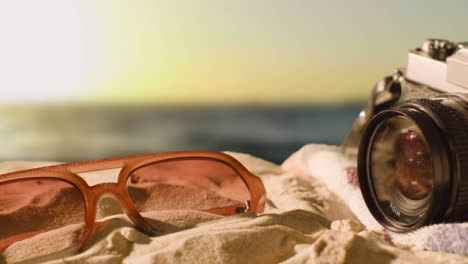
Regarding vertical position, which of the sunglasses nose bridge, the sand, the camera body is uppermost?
the camera body

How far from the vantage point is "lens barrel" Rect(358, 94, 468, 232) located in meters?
0.52

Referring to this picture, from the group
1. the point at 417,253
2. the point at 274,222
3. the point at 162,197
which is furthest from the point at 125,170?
the point at 417,253

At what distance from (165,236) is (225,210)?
106 millimetres

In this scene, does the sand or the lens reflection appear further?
the lens reflection

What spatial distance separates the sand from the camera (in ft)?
1.57

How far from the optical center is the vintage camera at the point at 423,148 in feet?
1.71

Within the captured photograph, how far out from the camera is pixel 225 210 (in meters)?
0.63

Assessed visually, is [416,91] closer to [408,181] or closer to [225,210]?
[408,181]

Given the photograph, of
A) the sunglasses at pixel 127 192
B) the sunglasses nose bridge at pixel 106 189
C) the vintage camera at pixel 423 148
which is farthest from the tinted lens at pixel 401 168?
the sunglasses nose bridge at pixel 106 189

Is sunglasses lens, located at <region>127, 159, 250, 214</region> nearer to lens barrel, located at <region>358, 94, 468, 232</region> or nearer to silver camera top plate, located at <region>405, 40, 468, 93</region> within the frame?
lens barrel, located at <region>358, 94, 468, 232</region>

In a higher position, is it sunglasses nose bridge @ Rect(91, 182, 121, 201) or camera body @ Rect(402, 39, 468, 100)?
camera body @ Rect(402, 39, 468, 100)

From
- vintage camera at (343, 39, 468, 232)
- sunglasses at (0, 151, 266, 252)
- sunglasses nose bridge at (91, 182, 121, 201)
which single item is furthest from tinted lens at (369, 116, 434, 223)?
sunglasses nose bridge at (91, 182, 121, 201)

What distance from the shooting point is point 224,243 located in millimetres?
499

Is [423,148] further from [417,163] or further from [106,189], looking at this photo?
[106,189]
